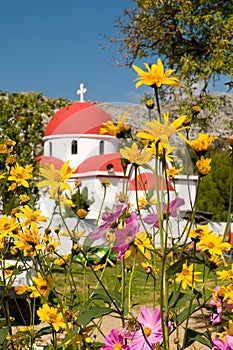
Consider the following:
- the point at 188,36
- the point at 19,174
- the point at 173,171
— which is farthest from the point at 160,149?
the point at 188,36

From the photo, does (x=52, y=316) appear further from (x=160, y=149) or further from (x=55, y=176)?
(x=160, y=149)

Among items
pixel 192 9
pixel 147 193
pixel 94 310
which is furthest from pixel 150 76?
pixel 192 9

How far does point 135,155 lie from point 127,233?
11 centimetres

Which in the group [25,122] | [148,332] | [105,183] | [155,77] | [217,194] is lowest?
[217,194]

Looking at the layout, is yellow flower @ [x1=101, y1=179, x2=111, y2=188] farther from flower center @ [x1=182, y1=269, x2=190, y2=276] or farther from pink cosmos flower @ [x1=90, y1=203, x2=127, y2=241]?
flower center @ [x1=182, y1=269, x2=190, y2=276]

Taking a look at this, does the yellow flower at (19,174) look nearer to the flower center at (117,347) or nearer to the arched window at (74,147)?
the arched window at (74,147)

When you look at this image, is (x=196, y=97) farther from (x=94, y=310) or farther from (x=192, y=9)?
(x=94, y=310)

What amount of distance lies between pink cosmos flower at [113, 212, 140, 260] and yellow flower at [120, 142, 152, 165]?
81 millimetres

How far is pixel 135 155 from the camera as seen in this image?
0.76 meters

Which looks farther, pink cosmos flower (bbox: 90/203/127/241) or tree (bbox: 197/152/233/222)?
tree (bbox: 197/152/233/222)

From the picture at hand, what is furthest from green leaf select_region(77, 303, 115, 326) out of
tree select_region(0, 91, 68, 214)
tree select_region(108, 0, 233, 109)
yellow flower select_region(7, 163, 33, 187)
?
tree select_region(0, 91, 68, 214)

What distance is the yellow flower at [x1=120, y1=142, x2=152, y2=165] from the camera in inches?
30.0

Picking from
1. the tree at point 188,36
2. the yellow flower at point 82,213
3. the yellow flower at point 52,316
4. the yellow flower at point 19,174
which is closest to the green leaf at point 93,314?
the yellow flower at point 82,213

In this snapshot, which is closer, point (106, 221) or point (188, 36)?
point (106, 221)
